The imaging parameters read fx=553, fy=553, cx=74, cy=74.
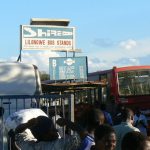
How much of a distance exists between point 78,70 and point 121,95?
2208mm

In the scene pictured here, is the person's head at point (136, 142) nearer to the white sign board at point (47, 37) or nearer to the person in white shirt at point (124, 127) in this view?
the person in white shirt at point (124, 127)

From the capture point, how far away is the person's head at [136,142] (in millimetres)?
4059

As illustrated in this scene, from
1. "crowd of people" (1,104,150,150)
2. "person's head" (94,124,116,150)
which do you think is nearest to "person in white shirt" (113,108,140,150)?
"crowd of people" (1,104,150,150)

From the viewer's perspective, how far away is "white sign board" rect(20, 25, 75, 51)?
27578 mm

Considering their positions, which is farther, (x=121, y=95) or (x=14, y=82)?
(x=121, y=95)

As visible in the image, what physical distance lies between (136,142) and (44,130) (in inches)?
66.4

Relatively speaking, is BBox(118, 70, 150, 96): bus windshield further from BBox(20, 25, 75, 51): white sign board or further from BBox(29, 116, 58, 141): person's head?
BBox(29, 116, 58, 141): person's head

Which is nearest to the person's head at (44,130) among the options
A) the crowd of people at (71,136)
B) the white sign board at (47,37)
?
the crowd of people at (71,136)

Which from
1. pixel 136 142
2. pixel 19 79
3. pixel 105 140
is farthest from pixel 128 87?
pixel 136 142

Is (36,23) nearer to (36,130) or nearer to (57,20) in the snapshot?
(57,20)

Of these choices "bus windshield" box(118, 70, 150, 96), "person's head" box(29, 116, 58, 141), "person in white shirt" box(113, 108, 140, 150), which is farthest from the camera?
"bus windshield" box(118, 70, 150, 96)

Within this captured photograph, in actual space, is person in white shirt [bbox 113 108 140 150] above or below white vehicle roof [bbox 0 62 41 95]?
below

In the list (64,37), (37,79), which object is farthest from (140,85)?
(37,79)

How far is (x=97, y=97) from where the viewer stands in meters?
23.7
